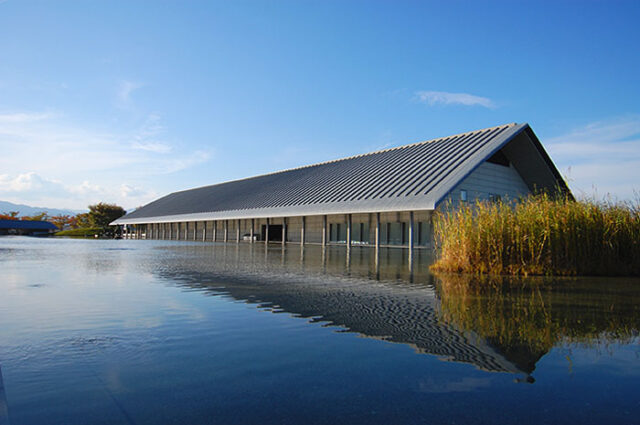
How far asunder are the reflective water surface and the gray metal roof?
14784mm

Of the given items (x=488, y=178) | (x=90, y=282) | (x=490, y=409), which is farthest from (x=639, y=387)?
(x=488, y=178)

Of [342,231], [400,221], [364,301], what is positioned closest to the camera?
[364,301]

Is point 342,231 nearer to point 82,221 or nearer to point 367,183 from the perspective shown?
point 367,183

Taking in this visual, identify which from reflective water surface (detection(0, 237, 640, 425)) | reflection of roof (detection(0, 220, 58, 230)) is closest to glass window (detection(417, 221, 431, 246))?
reflective water surface (detection(0, 237, 640, 425))

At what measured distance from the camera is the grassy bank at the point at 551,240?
11070 millimetres

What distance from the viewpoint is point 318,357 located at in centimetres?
409

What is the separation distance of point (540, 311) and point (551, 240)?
18.0 ft

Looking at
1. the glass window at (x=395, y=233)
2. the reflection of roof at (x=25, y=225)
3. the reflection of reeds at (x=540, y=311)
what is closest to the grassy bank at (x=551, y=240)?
the reflection of reeds at (x=540, y=311)

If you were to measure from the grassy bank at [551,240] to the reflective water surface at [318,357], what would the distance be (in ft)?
10.7

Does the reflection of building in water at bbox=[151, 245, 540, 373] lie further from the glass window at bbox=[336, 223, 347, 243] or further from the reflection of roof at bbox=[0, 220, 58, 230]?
the reflection of roof at bbox=[0, 220, 58, 230]

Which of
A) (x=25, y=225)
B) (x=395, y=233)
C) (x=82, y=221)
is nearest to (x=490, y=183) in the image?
(x=395, y=233)

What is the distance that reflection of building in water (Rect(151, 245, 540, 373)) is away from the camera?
445 cm

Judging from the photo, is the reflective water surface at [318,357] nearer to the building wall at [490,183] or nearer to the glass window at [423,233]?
the building wall at [490,183]

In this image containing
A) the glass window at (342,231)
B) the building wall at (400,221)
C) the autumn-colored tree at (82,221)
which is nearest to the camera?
the building wall at (400,221)
